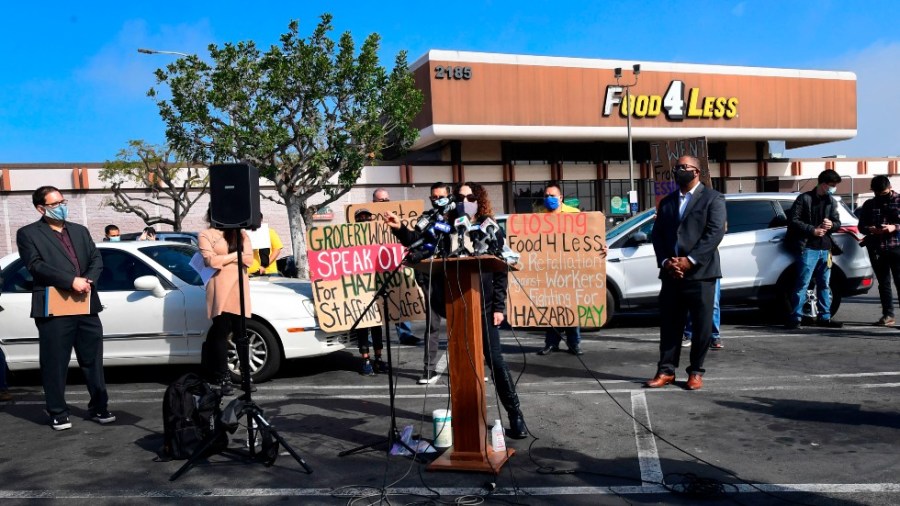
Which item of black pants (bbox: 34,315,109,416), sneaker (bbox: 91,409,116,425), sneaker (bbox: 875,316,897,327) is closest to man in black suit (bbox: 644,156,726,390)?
sneaker (bbox: 875,316,897,327)

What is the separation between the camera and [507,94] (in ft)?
100

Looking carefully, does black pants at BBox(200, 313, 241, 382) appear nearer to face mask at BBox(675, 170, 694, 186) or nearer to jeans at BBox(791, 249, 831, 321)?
face mask at BBox(675, 170, 694, 186)

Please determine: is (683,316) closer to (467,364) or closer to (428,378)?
(428,378)

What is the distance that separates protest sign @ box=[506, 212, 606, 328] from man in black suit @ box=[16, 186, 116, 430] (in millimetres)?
3812

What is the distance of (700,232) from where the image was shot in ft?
21.8

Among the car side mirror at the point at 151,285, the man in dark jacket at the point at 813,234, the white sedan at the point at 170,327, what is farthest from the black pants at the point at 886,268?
the car side mirror at the point at 151,285

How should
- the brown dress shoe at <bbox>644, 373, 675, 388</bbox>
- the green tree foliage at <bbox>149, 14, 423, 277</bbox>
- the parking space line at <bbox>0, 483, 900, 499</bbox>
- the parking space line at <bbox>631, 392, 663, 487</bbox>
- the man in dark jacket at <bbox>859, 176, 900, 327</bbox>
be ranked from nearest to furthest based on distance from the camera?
1. the parking space line at <bbox>0, 483, 900, 499</bbox>
2. the parking space line at <bbox>631, 392, 663, 487</bbox>
3. the brown dress shoe at <bbox>644, 373, 675, 388</bbox>
4. the man in dark jacket at <bbox>859, 176, 900, 327</bbox>
5. the green tree foliage at <bbox>149, 14, 423, 277</bbox>

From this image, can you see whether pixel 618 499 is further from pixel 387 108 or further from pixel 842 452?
pixel 387 108

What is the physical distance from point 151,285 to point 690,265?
4.96 m

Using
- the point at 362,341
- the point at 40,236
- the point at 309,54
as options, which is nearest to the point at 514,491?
the point at 362,341

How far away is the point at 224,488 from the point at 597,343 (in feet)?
18.4

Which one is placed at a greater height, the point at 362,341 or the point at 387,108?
the point at 387,108

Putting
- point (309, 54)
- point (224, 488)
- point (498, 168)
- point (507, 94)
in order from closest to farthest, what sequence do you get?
1. point (224, 488)
2. point (309, 54)
3. point (507, 94)
4. point (498, 168)

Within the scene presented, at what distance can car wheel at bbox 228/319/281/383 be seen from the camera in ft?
24.9
